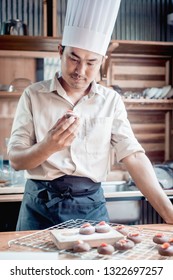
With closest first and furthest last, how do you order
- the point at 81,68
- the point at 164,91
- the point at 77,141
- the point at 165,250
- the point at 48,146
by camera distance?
the point at 165,250, the point at 48,146, the point at 81,68, the point at 77,141, the point at 164,91

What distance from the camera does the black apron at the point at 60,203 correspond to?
153 centimetres

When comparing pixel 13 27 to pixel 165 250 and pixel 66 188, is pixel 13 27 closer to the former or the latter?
pixel 66 188

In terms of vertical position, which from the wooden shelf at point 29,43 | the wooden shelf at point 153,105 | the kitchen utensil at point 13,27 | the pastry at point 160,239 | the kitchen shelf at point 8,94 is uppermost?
the kitchen utensil at point 13,27

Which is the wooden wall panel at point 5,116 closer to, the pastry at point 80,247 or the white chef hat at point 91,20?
the white chef hat at point 91,20

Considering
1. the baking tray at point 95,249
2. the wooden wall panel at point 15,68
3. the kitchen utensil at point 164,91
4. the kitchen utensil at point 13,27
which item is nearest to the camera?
the baking tray at point 95,249

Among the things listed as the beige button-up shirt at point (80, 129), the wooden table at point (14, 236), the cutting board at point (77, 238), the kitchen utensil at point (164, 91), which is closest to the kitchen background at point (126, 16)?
the kitchen utensil at point (164, 91)

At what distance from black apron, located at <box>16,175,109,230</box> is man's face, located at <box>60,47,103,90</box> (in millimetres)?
376

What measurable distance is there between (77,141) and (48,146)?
0.33 meters

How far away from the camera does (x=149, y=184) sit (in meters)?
1.54

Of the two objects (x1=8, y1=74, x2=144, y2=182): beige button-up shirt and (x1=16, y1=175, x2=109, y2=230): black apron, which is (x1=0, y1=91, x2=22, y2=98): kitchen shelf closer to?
(x1=8, y1=74, x2=144, y2=182): beige button-up shirt

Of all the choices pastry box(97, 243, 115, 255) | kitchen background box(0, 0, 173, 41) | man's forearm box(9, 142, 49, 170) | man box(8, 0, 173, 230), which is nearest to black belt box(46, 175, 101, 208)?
man box(8, 0, 173, 230)

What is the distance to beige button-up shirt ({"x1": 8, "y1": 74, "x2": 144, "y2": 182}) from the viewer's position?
5.20 ft

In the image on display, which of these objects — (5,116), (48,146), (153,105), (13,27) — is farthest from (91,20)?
(153,105)
